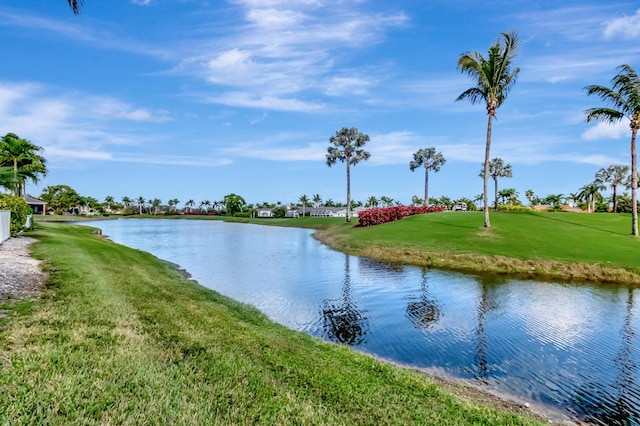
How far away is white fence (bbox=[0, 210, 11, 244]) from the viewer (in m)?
20.1

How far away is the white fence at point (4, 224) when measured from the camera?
20136 mm

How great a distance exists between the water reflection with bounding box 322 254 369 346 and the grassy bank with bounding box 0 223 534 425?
1851 millimetres

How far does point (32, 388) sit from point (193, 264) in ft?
74.2

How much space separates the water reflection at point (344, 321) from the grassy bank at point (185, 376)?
6.07 ft

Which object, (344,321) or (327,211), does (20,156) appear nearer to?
(344,321)

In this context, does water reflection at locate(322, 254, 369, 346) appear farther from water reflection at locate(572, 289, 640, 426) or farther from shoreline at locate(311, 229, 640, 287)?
shoreline at locate(311, 229, 640, 287)

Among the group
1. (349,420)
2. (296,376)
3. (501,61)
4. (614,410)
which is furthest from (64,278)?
(501,61)

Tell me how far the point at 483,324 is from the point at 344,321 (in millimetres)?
5137

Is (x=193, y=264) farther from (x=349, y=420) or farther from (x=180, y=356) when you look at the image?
(x=349, y=420)

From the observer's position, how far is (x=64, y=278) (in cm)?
1263

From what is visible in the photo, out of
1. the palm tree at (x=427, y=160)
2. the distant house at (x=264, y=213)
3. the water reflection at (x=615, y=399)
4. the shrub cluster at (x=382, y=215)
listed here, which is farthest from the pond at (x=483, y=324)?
the distant house at (x=264, y=213)

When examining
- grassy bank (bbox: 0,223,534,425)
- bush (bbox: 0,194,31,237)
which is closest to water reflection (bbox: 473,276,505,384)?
grassy bank (bbox: 0,223,534,425)

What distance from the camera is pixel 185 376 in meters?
6.14

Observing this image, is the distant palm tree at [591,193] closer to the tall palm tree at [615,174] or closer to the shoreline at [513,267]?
the tall palm tree at [615,174]
